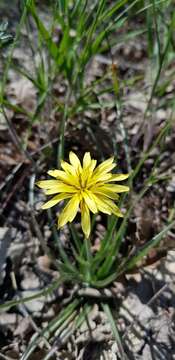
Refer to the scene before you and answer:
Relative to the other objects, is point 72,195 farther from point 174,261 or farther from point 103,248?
point 174,261

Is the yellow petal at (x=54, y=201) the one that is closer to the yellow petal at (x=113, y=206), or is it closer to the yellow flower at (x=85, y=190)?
the yellow flower at (x=85, y=190)

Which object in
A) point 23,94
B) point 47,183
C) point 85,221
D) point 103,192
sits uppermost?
point 23,94

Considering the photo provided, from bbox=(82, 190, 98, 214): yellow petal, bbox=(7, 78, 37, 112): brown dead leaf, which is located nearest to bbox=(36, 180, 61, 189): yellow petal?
bbox=(82, 190, 98, 214): yellow petal

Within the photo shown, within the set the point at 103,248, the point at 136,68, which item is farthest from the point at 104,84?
the point at 103,248

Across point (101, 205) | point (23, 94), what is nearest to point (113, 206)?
point (101, 205)

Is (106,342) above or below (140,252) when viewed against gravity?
A: below

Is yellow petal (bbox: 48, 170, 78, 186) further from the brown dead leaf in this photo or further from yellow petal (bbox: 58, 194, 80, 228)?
the brown dead leaf

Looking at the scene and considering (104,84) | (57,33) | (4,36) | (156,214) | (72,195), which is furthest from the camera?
(57,33)

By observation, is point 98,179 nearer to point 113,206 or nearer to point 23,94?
point 113,206
